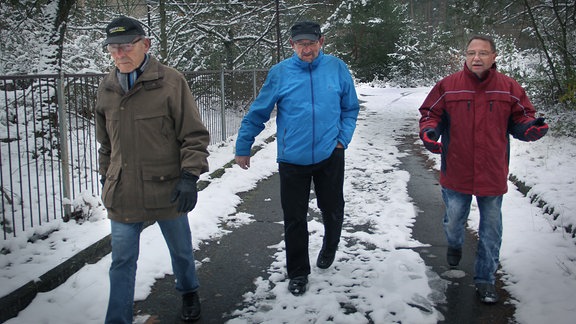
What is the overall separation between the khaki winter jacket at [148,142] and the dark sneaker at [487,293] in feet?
7.39

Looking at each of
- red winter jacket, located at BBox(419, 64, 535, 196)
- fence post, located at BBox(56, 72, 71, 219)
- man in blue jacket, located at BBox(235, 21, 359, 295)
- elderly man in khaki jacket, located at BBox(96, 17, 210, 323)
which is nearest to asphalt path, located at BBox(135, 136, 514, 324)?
man in blue jacket, located at BBox(235, 21, 359, 295)

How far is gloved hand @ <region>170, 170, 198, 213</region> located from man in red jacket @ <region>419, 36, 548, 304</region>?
1738 millimetres

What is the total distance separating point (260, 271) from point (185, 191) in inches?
63.4

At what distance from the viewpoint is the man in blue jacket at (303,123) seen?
3797 millimetres

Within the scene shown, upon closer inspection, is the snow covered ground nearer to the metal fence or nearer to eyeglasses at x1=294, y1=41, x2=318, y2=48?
the metal fence

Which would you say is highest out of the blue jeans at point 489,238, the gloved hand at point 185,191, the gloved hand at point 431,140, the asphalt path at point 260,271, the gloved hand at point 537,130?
the gloved hand at point 537,130

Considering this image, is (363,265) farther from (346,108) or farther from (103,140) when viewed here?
(103,140)

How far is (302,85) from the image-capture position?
12.4 ft

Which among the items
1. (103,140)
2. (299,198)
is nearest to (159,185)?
(103,140)

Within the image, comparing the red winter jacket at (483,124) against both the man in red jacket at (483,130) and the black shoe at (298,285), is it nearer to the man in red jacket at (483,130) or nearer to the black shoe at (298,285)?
the man in red jacket at (483,130)

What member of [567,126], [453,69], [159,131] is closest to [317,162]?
[159,131]

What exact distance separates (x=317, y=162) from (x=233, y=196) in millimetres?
3233

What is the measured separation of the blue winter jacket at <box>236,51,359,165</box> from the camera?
3797mm

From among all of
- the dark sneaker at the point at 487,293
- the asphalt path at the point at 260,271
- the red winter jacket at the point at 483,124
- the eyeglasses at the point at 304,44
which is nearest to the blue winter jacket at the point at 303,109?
the eyeglasses at the point at 304,44
